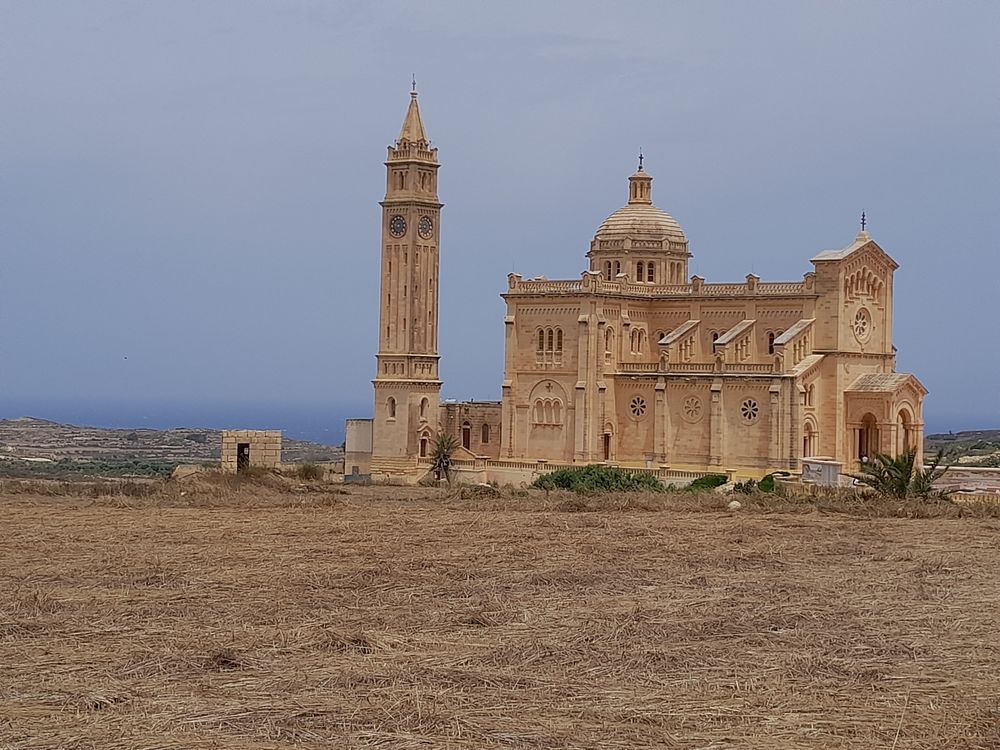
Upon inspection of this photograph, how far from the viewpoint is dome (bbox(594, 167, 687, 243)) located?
193 ft

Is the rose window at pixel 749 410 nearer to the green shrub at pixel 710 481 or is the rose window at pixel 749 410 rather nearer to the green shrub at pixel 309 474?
the green shrub at pixel 710 481

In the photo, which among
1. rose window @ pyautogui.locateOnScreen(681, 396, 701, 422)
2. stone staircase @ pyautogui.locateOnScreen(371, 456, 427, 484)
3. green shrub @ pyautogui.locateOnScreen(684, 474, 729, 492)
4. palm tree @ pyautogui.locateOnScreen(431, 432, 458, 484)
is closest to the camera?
green shrub @ pyautogui.locateOnScreen(684, 474, 729, 492)

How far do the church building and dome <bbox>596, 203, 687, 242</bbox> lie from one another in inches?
3.0

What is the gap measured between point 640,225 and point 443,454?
11620 millimetres

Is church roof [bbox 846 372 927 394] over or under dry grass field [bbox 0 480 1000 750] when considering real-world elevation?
over

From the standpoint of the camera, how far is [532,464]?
5262 centimetres

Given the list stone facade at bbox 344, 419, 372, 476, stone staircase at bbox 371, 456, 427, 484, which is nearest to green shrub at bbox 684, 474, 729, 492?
stone staircase at bbox 371, 456, 427, 484

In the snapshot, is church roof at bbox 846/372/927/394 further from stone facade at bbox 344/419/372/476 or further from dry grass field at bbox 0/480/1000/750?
dry grass field at bbox 0/480/1000/750

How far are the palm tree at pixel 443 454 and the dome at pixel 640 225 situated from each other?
974 centimetres

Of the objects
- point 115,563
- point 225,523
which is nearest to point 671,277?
point 225,523

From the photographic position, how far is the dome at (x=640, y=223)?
58.7 metres

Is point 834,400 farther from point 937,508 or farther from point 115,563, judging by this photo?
point 115,563

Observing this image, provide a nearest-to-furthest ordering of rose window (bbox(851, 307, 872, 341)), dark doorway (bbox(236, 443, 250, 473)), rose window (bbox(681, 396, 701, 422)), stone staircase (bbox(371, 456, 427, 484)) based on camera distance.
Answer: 1. dark doorway (bbox(236, 443, 250, 473))
2. rose window (bbox(681, 396, 701, 422))
3. rose window (bbox(851, 307, 872, 341))
4. stone staircase (bbox(371, 456, 427, 484))

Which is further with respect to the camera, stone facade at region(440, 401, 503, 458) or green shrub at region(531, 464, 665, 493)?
stone facade at region(440, 401, 503, 458)
